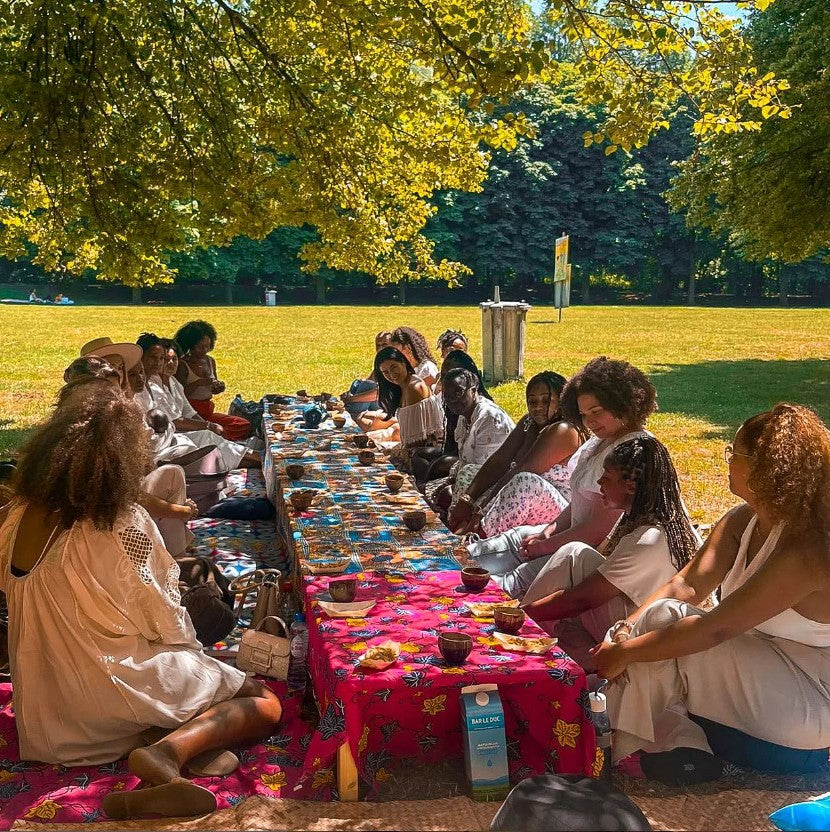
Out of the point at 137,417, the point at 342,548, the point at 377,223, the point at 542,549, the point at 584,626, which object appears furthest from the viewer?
the point at 377,223

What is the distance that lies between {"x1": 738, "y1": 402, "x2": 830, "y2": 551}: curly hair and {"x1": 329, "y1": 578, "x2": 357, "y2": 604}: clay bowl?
168 centimetres

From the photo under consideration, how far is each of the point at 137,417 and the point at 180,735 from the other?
1261 millimetres

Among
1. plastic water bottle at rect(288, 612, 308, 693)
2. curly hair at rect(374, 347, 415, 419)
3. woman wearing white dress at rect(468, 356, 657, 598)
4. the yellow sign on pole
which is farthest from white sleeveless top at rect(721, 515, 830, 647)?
the yellow sign on pole

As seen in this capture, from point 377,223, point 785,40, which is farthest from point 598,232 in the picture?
point 377,223

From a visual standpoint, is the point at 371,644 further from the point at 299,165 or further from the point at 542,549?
the point at 299,165

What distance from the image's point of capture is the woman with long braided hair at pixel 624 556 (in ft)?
13.6

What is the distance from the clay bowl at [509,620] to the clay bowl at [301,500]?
6.90ft

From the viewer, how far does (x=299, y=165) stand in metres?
A: 9.94

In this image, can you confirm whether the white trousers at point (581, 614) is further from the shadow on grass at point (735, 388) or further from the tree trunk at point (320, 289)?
the tree trunk at point (320, 289)

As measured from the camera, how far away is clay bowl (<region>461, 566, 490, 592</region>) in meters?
4.14

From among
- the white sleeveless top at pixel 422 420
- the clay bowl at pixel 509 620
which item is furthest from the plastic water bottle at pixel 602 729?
→ the white sleeveless top at pixel 422 420

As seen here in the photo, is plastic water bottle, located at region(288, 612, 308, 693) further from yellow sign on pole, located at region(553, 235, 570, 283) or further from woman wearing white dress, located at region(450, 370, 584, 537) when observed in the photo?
yellow sign on pole, located at region(553, 235, 570, 283)

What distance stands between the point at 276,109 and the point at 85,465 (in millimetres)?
7593

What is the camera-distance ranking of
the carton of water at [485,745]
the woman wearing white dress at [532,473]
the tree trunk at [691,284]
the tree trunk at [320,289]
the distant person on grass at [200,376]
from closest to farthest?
the carton of water at [485,745], the woman wearing white dress at [532,473], the distant person on grass at [200,376], the tree trunk at [320,289], the tree trunk at [691,284]
